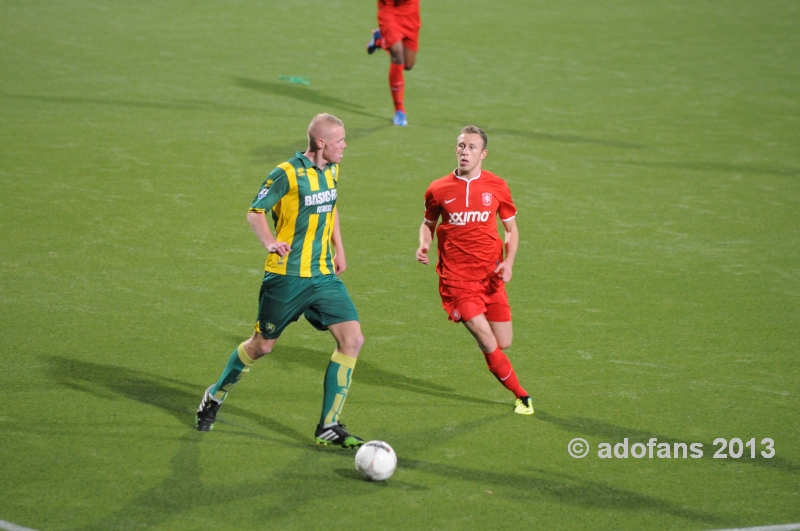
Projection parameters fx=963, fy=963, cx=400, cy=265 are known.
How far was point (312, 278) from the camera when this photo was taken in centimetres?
553

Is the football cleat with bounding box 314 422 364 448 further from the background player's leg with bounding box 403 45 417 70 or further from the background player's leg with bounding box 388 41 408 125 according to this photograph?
the background player's leg with bounding box 403 45 417 70

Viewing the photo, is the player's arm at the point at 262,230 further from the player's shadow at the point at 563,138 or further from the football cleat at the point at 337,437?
the player's shadow at the point at 563,138

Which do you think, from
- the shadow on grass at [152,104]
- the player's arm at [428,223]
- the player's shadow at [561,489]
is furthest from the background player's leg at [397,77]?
the player's shadow at [561,489]

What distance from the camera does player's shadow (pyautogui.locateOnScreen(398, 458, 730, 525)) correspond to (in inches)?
196

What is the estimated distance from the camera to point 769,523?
4.84 meters

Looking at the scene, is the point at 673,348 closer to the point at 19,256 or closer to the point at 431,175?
the point at 431,175

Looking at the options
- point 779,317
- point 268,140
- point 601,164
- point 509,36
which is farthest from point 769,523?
point 509,36

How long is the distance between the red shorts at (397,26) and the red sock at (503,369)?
7852mm

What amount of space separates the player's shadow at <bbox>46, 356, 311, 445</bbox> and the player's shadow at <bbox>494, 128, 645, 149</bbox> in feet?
26.0

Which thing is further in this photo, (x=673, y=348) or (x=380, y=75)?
(x=380, y=75)

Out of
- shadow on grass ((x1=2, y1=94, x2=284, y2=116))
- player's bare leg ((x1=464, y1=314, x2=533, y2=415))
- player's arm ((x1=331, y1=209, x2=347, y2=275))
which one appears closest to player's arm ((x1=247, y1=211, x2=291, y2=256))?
player's arm ((x1=331, y1=209, x2=347, y2=275))

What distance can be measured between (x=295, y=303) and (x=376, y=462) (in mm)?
1034

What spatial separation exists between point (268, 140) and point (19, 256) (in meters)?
4.55

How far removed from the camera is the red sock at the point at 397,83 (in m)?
13.1
